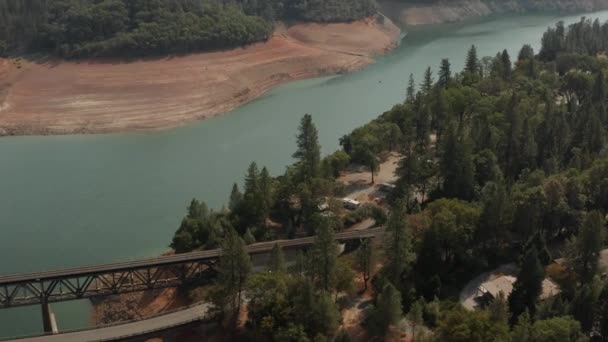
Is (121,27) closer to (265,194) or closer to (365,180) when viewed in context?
(365,180)

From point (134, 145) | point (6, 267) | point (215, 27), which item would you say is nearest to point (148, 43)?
point (215, 27)

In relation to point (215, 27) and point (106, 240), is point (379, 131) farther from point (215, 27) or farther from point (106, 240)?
point (215, 27)

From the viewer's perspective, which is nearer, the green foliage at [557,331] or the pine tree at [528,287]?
the green foliage at [557,331]

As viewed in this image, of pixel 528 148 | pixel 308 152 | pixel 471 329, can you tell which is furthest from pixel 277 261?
pixel 528 148

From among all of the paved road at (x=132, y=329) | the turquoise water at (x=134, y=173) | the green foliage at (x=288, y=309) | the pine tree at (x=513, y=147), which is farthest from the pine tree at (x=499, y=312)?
the pine tree at (x=513, y=147)

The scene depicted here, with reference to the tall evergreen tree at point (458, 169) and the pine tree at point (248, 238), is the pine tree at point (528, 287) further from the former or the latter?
the pine tree at point (248, 238)

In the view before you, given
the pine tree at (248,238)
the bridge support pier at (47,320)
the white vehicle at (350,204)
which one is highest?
the pine tree at (248,238)
